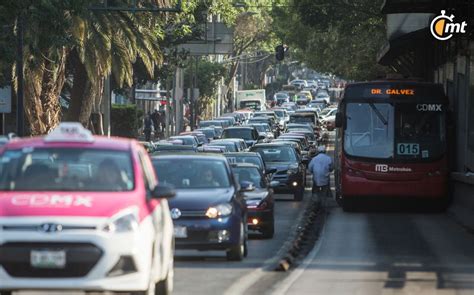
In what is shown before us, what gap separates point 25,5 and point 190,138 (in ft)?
A: 72.2

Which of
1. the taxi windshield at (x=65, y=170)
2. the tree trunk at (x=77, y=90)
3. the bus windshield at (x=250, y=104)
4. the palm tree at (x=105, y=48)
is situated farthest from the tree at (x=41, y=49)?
the bus windshield at (x=250, y=104)

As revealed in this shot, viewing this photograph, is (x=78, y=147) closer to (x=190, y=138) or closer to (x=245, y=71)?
(x=190, y=138)

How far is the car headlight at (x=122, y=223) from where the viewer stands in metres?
12.7

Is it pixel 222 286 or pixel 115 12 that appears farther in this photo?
pixel 115 12

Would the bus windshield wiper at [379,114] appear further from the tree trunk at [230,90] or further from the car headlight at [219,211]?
the tree trunk at [230,90]

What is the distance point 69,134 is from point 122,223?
60.1 inches

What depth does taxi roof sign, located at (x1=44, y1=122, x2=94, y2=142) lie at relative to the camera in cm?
1388

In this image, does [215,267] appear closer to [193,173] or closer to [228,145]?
[193,173]

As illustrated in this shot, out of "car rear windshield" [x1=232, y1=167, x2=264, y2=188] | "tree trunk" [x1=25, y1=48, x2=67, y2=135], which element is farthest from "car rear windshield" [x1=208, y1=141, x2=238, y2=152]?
"car rear windshield" [x1=232, y1=167, x2=264, y2=188]

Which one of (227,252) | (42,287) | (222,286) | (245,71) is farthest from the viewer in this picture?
(245,71)

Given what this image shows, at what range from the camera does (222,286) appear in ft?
56.4

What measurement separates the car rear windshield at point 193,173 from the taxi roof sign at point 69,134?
6.98 metres

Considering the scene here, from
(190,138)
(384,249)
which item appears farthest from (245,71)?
(384,249)

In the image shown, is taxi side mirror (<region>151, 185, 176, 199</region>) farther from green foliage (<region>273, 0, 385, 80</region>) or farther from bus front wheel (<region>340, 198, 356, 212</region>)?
green foliage (<region>273, 0, 385, 80</region>)
